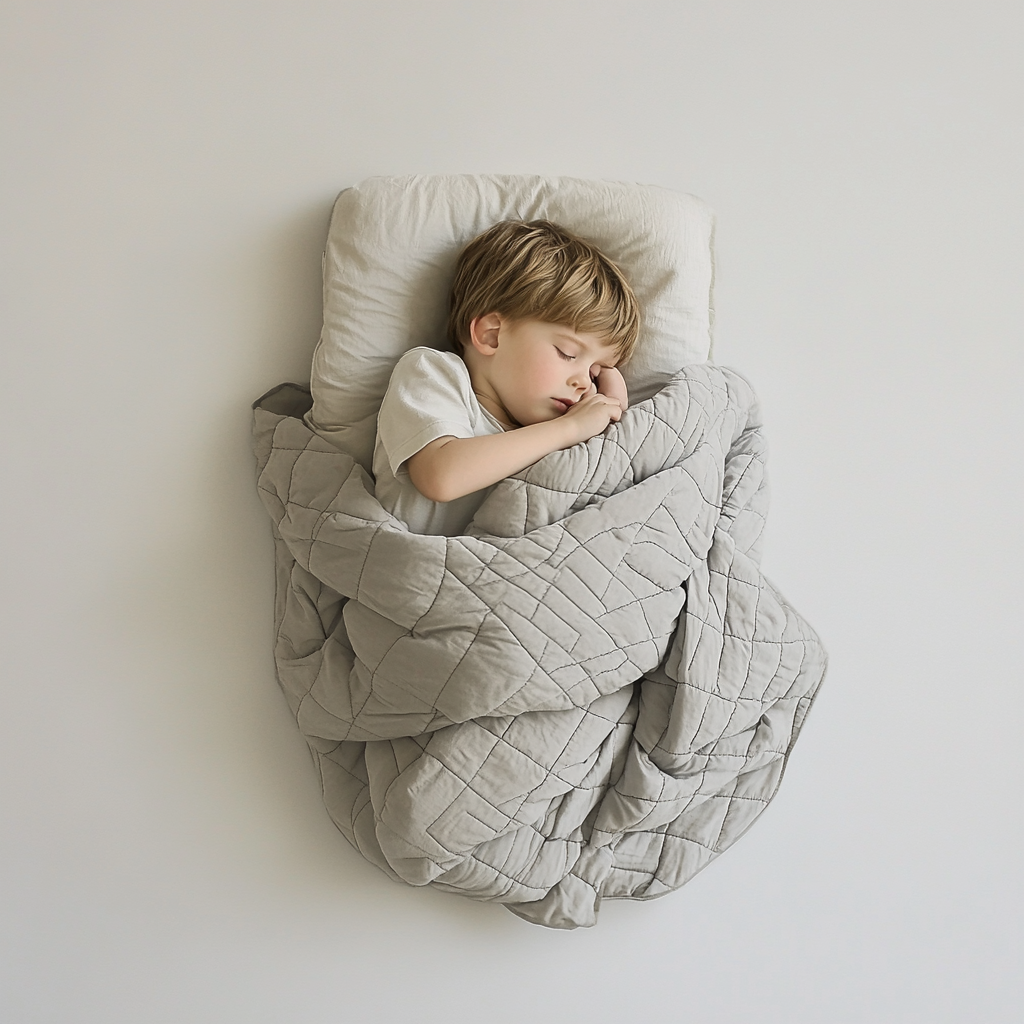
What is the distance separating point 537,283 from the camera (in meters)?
0.94

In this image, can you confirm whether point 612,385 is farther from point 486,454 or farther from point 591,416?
point 486,454

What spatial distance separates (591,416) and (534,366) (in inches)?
3.4

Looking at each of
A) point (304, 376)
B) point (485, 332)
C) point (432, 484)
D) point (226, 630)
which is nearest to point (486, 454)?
point (432, 484)

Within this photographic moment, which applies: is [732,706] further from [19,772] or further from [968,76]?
[968,76]

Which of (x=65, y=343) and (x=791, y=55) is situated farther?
(x=791, y=55)

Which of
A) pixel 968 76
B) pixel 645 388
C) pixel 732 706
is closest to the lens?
pixel 732 706

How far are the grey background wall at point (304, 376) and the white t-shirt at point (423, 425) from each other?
19 centimetres

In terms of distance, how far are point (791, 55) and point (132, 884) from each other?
1.33 meters

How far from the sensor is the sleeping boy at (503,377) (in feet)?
2.96

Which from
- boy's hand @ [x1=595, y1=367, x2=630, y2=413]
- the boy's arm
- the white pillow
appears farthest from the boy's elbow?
boy's hand @ [x1=595, y1=367, x2=630, y2=413]

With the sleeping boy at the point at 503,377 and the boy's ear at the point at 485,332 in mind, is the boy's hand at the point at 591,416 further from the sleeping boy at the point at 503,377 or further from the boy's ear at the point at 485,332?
the boy's ear at the point at 485,332

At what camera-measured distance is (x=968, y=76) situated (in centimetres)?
120

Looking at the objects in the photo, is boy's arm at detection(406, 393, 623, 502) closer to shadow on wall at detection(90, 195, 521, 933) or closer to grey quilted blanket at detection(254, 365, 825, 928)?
grey quilted blanket at detection(254, 365, 825, 928)

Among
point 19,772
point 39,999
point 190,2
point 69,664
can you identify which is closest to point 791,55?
point 190,2
